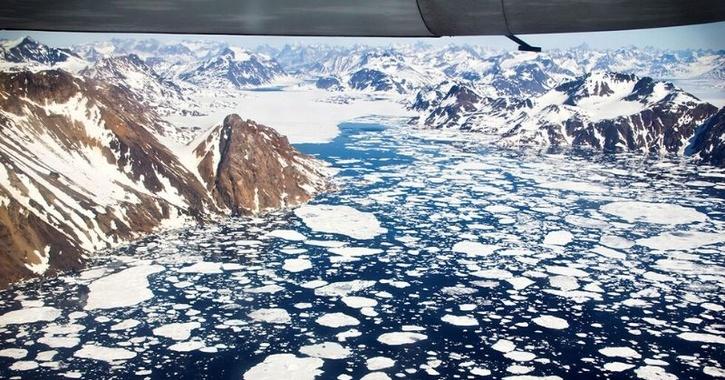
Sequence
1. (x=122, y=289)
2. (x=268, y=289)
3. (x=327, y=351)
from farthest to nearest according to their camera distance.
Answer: (x=268, y=289), (x=122, y=289), (x=327, y=351)

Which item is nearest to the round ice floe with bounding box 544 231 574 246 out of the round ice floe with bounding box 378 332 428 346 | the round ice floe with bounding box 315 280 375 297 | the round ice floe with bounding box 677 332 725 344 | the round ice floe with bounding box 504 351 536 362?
the round ice floe with bounding box 677 332 725 344

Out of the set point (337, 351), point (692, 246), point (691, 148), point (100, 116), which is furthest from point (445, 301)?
point (691, 148)

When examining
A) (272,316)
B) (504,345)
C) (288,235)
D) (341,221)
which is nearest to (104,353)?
(272,316)

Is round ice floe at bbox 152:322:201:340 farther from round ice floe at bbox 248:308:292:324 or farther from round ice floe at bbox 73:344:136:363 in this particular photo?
round ice floe at bbox 248:308:292:324

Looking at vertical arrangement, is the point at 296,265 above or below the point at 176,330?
below

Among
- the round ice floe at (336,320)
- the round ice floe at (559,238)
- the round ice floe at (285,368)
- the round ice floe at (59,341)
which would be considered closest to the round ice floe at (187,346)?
the round ice floe at (285,368)

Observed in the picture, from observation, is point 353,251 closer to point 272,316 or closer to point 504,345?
point 272,316

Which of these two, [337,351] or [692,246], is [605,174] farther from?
[337,351]
